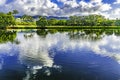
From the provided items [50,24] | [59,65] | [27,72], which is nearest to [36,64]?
[59,65]

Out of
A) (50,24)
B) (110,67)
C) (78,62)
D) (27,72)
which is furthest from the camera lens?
(50,24)

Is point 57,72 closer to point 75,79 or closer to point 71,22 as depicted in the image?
point 75,79

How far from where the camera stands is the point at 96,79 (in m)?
24.7

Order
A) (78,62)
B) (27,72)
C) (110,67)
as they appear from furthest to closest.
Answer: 1. (78,62)
2. (110,67)
3. (27,72)

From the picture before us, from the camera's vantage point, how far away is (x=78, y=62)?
111 ft

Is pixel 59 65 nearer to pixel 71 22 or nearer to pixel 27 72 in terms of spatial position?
pixel 27 72

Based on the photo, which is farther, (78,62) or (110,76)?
(78,62)

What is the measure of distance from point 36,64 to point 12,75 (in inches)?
233

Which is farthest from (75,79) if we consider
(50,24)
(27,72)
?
(50,24)

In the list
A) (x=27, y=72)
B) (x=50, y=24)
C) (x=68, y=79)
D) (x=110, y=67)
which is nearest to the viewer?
(x=68, y=79)

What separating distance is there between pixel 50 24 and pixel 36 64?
143 m

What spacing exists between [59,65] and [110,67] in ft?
17.5

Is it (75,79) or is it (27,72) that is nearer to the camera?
(75,79)

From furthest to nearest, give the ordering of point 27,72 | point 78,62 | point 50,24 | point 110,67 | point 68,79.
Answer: point 50,24, point 78,62, point 110,67, point 27,72, point 68,79
